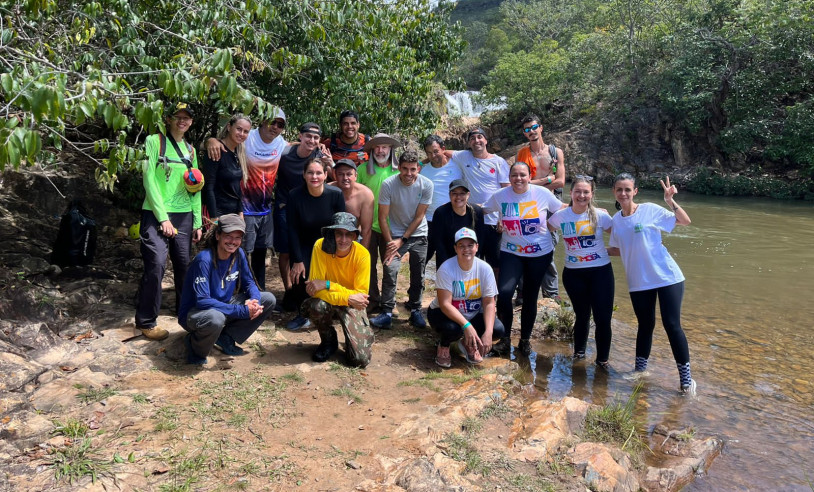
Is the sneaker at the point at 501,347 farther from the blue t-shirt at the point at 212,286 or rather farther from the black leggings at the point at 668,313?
the blue t-shirt at the point at 212,286

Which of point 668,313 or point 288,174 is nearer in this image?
point 668,313

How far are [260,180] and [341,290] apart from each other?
59.7 inches

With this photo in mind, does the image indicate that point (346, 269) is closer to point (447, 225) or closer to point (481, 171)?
point (447, 225)

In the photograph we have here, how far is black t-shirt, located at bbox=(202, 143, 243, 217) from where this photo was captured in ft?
16.3

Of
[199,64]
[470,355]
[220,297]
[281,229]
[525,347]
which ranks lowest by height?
[525,347]

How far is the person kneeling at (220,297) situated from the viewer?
162 inches

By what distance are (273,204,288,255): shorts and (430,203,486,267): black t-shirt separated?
1409 millimetres

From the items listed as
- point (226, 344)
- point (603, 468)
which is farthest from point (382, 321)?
point (603, 468)

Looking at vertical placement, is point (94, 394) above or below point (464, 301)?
below

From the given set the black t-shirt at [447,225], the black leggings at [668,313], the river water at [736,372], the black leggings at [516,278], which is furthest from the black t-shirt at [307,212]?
the black leggings at [668,313]

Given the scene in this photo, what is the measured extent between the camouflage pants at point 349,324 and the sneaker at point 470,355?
835 mm

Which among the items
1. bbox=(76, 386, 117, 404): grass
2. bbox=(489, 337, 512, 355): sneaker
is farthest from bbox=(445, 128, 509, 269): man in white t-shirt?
bbox=(76, 386, 117, 404): grass

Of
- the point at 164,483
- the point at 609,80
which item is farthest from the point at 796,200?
the point at 164,483

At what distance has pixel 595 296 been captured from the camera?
4.92 m
